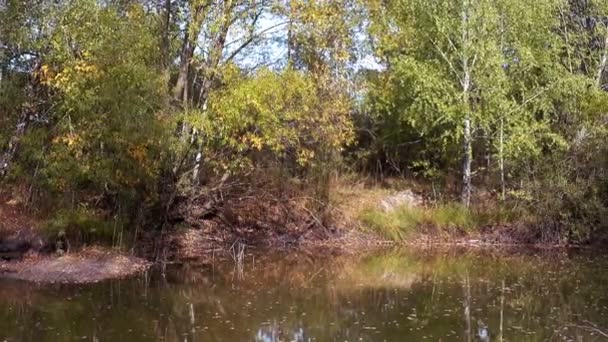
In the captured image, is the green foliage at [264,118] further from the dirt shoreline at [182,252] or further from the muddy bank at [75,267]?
the muddy bank at [75,267]

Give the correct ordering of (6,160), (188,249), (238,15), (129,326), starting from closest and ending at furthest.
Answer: (129,326), (6,160), (238,15), (188,249)

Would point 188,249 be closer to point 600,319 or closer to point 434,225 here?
point 434,225

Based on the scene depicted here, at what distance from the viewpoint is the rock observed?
99.6 feet

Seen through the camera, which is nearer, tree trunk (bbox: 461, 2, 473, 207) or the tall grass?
the tall grass

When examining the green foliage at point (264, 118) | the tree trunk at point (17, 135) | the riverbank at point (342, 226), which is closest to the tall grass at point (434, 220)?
the riverbank at point (342, 226)

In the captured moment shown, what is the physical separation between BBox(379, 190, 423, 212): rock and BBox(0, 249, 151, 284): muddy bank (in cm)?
1091

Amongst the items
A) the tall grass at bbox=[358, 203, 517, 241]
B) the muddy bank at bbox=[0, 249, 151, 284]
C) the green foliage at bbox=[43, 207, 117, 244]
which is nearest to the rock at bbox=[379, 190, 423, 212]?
the tall grass at bbox=[358, 203, 517, 241]

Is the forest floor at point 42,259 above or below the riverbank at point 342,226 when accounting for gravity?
below

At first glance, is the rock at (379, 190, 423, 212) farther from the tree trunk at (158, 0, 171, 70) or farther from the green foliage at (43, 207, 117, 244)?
the green foliage at (43, 207, 117, 244)

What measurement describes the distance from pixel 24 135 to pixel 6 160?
880 millimetres

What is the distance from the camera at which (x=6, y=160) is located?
72.1 ft

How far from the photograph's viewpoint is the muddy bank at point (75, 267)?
2092cm

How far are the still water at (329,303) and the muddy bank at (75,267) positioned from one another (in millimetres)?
745

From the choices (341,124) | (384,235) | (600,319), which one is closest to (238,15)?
(341,124)
